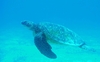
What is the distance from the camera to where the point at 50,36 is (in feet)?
28.5

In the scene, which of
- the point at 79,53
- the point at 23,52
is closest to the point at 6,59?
the point at 23,52

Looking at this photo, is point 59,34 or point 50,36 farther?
point 59,34

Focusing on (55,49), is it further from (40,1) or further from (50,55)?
(40,1)

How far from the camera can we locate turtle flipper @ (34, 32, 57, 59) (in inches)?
322

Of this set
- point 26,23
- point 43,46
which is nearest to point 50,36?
point 43,46

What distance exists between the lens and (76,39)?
29.0ft

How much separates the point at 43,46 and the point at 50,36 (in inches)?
24.0

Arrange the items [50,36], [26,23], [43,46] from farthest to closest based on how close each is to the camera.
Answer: [26,23] → [50,36] → [43,46]

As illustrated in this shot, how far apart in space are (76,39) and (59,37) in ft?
2.25

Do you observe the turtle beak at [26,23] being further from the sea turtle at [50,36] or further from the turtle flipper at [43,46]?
the turtle flipper at [43,46]

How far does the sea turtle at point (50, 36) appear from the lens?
27.2 feet

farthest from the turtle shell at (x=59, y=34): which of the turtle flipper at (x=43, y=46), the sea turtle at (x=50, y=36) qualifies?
the turtle flipper at (x=43, y=46)

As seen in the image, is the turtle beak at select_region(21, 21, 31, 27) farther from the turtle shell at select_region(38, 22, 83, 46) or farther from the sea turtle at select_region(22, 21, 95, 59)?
the turtle shell at select_region(38, 22, 83, 46)

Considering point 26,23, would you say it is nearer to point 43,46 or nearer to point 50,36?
point 50,36
